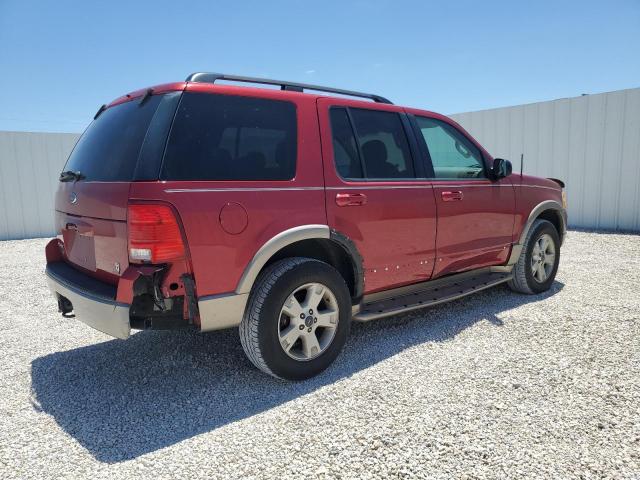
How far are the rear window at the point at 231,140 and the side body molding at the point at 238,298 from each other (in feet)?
1.27

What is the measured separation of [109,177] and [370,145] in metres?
1.85

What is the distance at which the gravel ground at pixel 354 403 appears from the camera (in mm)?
2102

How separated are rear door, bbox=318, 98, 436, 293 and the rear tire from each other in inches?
60.0

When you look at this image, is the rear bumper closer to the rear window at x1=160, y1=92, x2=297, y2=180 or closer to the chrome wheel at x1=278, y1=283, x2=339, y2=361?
the rear window at x1=160, y1=92, x2=297, y2=180

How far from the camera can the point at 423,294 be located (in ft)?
12.3

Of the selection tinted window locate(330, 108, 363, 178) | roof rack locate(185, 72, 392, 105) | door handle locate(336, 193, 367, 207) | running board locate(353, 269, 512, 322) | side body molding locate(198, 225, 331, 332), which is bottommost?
running board locate(353, 269, 512, 322)

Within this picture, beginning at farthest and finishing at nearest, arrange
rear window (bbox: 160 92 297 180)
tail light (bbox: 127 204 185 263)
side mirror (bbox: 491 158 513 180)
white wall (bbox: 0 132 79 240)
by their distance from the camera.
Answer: white wall (bbox: 0 132 79 240), side mirror (bbox: 491 158 513 180), rear window (bbox: 160 92 297 180), tail light (bbox: 127 204 185 263)

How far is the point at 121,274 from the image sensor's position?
2506 millimetres

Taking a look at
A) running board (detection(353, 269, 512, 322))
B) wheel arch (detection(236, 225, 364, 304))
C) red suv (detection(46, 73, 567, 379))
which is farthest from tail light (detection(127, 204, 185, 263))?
running board (detection(353, 269, 512, 322))

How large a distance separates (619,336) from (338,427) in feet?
8.56

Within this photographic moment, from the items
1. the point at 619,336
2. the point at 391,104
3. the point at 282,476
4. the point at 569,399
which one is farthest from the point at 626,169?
the point at 282,476

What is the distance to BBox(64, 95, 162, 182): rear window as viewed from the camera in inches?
102

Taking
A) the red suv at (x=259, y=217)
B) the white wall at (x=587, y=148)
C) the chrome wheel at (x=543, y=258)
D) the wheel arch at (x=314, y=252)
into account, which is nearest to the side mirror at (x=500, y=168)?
the red suv at (x=259, y=217)

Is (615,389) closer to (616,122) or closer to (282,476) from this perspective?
(282,476)
